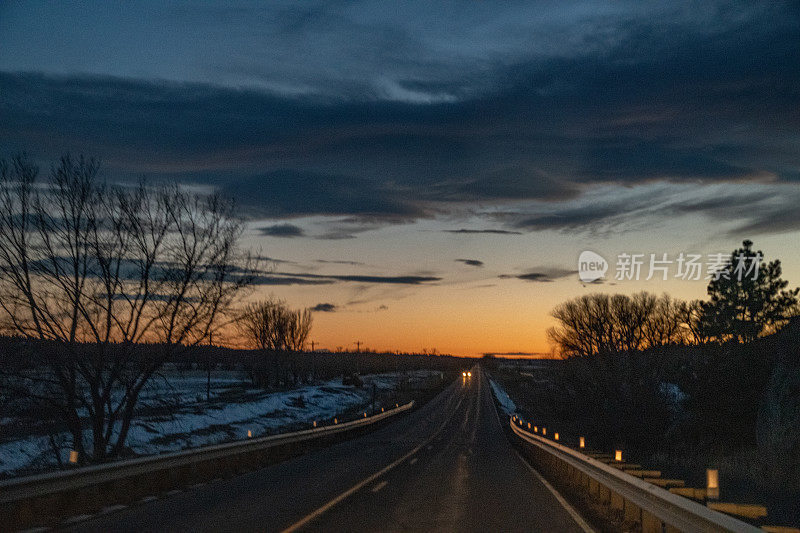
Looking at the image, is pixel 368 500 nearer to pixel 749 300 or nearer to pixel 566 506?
pixel 566 506

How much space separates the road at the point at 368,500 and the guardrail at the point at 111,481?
2.09 feet

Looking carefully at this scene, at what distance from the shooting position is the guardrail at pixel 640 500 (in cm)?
715

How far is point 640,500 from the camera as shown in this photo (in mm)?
9875

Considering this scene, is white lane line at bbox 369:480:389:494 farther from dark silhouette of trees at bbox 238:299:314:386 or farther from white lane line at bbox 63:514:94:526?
dark silhouette of trees at bbox 238:299:314:386

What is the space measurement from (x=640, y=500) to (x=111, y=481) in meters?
9.34

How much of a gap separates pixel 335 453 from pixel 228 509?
14190 mm

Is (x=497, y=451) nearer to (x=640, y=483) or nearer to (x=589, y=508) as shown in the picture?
(x=589, y=508)

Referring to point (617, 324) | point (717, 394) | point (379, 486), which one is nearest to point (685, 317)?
point (617, 324)

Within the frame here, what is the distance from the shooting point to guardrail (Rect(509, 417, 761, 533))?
7.15 metres

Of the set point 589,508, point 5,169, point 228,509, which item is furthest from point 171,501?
point 5,169

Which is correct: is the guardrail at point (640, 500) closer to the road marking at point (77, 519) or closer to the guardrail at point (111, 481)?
the road marking at point (77, 519)

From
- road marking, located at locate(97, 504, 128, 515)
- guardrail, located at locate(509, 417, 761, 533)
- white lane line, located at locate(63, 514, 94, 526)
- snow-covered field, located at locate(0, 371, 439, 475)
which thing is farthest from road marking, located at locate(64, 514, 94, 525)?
snow-covered field, located at locate(0, 371, 439, 475)

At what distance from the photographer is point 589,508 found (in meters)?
13.1

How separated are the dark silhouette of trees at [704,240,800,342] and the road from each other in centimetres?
3649
